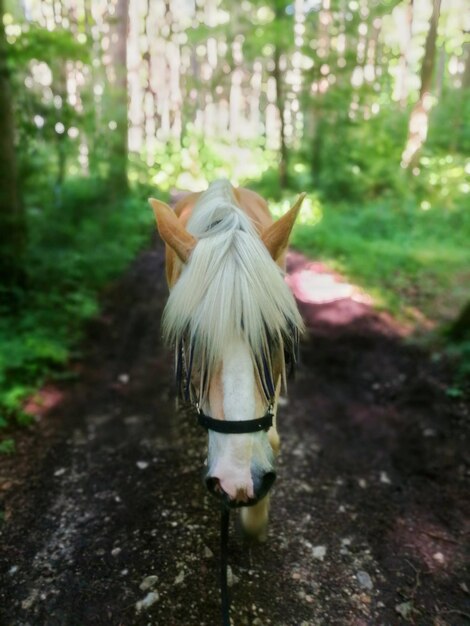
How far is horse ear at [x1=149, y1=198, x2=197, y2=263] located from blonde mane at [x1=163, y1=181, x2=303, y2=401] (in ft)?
0.28

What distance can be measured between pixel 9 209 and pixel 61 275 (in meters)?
1.36

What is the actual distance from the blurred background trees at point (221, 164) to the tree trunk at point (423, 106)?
0.03 m

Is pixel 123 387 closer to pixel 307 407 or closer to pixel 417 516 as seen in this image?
pixel 307 407

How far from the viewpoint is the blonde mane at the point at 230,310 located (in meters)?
2.16

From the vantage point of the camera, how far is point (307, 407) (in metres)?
5.25

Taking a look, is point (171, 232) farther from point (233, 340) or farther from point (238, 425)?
point (238, 425)

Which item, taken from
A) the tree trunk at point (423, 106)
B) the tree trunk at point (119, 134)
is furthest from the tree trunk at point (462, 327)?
the tree trunk at point (119, 134)

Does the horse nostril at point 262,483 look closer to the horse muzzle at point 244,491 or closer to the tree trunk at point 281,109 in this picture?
the horse muzzle at point 244,491

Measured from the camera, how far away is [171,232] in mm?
2484

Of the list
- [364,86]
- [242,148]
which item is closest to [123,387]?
[364,86]

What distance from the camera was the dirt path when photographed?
2809 millimetres

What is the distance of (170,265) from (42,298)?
365 cm

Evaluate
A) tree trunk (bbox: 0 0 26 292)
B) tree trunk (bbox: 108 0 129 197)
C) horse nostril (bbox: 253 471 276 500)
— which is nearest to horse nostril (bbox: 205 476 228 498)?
horse nostril (bbox: 253 471 276 500)

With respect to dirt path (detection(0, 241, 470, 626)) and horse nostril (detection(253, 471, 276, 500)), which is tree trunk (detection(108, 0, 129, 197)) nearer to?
dirt path (detection(0, 241, 470, 626))
